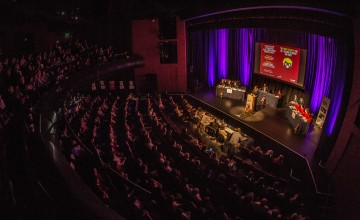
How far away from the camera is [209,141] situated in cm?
1204

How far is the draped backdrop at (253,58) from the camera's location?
891cm

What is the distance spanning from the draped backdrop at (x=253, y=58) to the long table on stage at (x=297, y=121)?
3.73 ft

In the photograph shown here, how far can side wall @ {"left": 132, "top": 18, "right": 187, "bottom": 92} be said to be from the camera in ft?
57.4

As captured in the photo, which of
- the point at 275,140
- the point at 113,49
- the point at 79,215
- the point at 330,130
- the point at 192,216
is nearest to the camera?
the point at 79,215

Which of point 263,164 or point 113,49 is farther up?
point 113,49

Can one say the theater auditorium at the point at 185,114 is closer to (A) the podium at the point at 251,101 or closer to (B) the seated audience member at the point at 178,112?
(A) the podium at the point at 251,101

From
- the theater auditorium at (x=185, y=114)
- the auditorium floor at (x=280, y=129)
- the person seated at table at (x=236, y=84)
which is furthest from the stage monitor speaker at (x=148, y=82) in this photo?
the person seated at table at (x=236, y=84)

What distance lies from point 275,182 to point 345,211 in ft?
6.13

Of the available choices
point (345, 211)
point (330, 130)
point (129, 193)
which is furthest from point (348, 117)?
point (129, 193)

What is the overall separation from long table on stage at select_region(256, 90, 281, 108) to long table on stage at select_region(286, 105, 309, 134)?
4.21 ft

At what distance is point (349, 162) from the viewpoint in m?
7.63

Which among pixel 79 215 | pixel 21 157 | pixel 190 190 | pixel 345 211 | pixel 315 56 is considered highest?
pixel 315 56

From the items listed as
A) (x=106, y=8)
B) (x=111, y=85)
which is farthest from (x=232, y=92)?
(x=106, y=8)

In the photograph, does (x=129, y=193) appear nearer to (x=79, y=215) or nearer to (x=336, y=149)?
(x=79, y=215)
